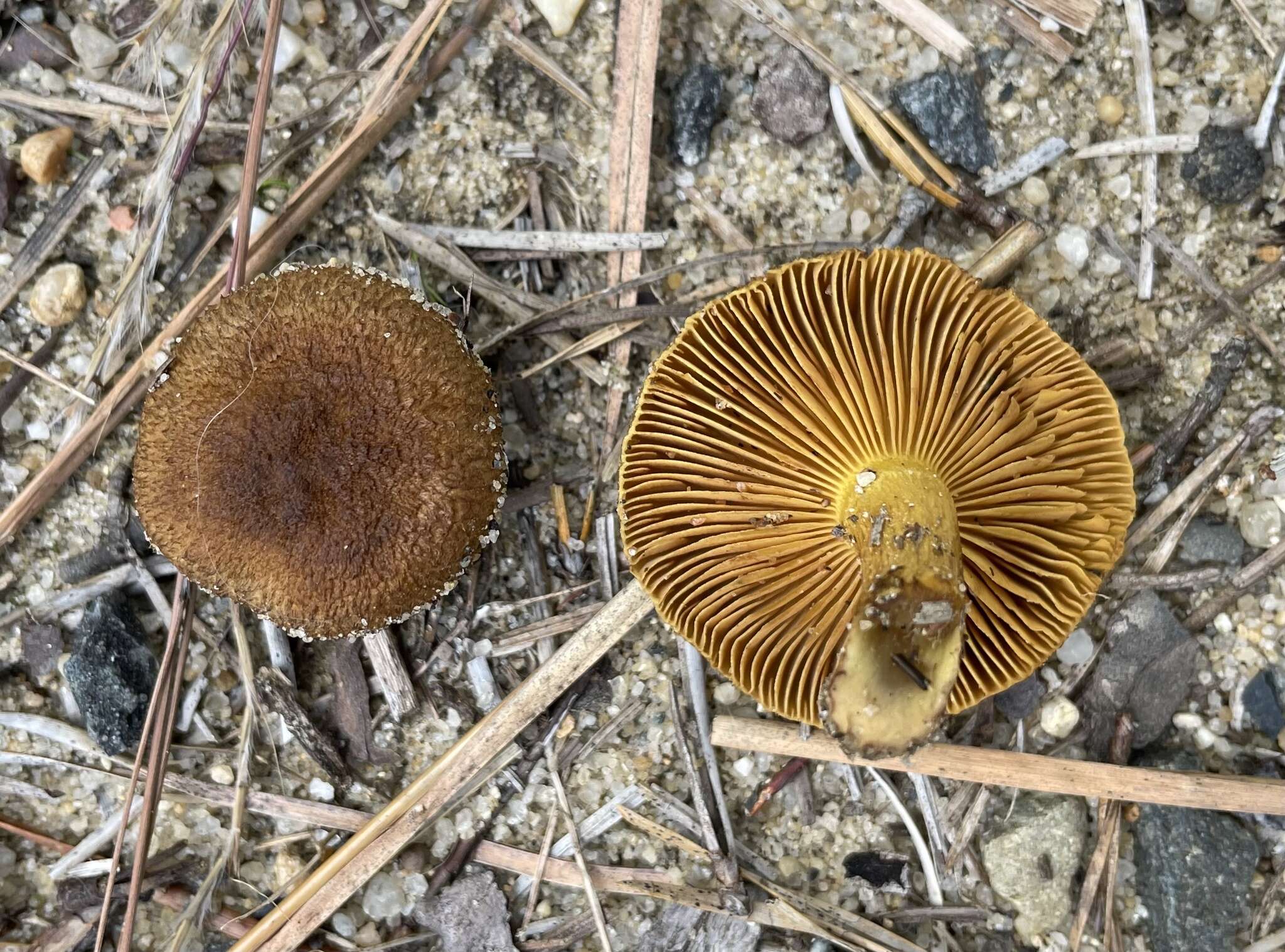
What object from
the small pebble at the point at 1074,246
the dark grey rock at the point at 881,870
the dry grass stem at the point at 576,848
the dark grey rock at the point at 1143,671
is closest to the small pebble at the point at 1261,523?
the dark grey rock at the point at 1143,671

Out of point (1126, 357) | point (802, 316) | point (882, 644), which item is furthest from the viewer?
point (1126, 357)

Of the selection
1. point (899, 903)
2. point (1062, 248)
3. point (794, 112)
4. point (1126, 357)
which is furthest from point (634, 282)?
point (899, 903)

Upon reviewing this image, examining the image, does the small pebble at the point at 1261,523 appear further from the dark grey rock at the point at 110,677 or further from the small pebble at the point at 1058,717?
the dark grey rock at the point at 110,677

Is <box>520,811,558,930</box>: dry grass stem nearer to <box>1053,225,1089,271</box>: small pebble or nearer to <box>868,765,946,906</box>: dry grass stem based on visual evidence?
<box>868,765,946,906</box>: dry grass stem

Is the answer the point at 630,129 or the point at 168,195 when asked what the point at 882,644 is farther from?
the point at 168,195

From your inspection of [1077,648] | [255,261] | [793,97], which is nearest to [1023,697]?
[1077,648]

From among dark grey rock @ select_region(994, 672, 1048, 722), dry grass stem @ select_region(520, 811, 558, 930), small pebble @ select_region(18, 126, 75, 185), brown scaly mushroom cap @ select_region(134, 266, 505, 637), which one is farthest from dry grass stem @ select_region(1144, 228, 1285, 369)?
small pebble @ select_region(18, 126, 75, 185)
